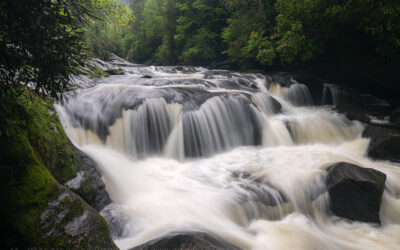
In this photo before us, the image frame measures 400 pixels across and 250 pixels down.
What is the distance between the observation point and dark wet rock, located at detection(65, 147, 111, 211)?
3643 millimetres

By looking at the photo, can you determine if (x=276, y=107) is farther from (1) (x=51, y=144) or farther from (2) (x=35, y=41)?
(2) (x=35, y=41)

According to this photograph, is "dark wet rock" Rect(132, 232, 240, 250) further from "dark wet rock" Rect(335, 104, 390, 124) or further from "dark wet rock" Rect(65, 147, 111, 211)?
"dark wet rock" Rect(335, 104, 390, 124)

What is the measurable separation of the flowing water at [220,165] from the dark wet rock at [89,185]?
7.9 inches

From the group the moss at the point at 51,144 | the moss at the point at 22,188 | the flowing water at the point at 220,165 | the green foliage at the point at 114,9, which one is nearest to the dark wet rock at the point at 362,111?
the flowing water at the point at 220,165

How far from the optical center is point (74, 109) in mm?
6996

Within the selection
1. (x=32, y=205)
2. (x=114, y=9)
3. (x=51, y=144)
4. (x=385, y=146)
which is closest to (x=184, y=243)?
(x=32, y=205)

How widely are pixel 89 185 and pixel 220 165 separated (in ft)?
11.6

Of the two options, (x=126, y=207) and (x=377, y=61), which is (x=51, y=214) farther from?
(x=377, y=61)

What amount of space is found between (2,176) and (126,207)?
7.66ft

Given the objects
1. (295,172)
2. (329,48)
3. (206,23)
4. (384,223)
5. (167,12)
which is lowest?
(384,223)

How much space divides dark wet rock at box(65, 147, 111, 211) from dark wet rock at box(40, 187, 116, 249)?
3.77 ft

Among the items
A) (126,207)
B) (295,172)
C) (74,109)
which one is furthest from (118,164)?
(295,172)

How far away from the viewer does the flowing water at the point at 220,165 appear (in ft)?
13.1

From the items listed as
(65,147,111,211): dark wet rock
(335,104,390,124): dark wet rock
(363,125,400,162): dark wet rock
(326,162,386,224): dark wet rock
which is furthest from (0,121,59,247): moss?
(335,104,390,124): dark wet rock
